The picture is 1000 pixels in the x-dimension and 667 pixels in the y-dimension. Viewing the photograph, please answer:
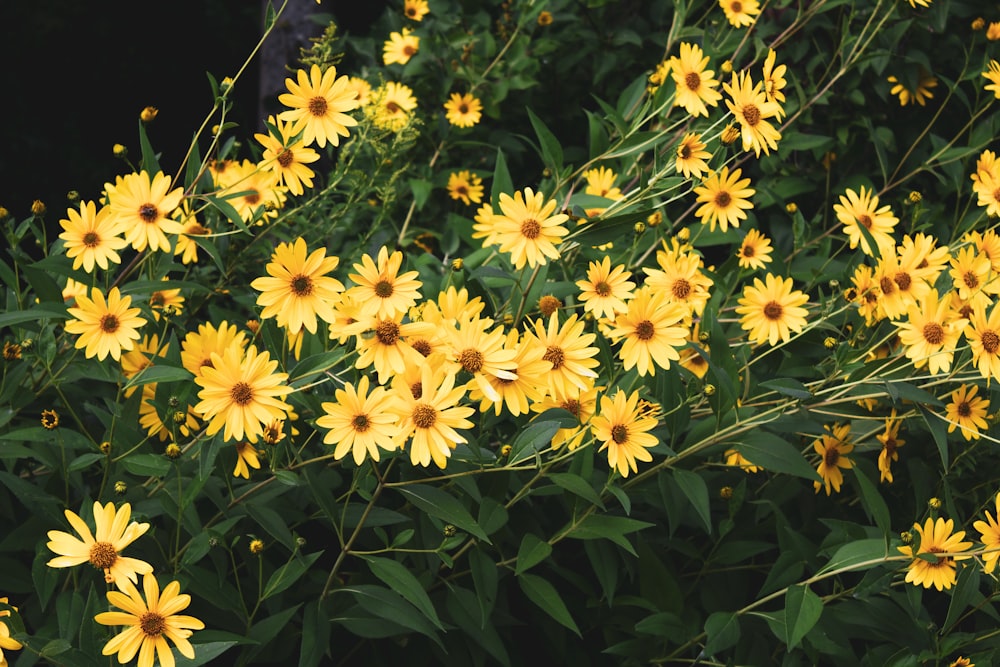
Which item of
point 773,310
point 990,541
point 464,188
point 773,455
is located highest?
point 464,188

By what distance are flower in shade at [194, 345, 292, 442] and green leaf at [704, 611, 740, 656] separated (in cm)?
84

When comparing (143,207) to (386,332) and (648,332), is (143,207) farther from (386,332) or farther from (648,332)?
(648,332)

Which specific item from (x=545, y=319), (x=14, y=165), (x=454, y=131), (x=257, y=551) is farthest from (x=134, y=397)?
(x=14, y=165)

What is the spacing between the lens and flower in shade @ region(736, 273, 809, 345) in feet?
6.28

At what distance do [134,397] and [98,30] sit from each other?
523 cm

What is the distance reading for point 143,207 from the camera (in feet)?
5.34

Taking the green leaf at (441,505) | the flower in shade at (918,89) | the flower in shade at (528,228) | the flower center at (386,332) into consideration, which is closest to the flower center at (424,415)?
the flower center at (386,332)

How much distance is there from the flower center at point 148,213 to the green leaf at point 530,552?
0.81 metres

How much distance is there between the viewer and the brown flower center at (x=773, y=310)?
1937mm

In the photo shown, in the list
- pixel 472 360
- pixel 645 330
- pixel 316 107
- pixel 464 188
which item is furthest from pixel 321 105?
pixel 464 188

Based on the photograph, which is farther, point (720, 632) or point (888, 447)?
point (888, 447)

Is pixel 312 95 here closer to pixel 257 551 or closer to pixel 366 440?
pixel 366 440

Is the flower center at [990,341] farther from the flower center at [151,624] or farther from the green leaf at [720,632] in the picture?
the flower center at [151,624]

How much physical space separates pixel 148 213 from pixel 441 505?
0.67m
